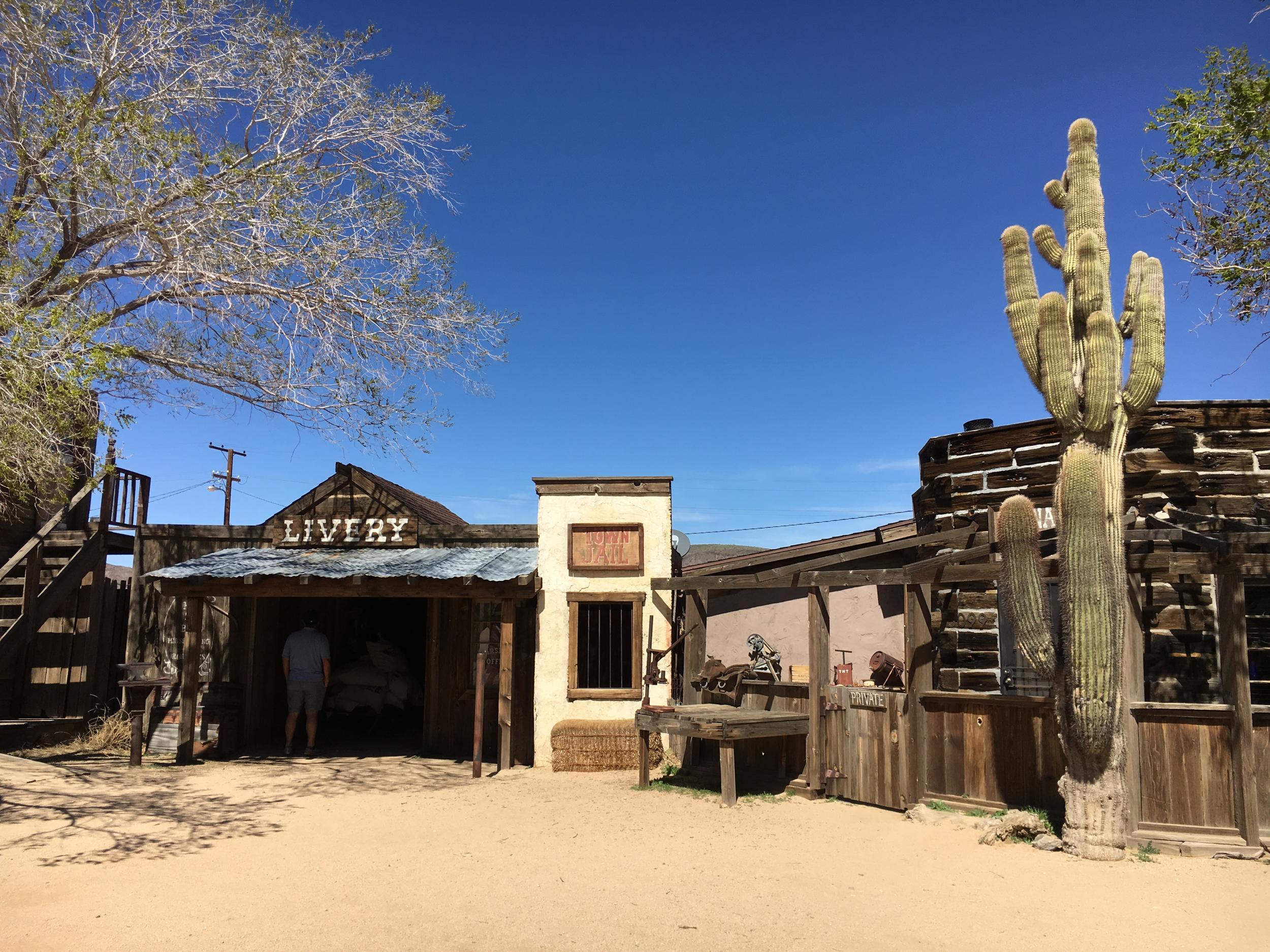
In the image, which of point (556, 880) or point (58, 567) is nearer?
point (556, 880)

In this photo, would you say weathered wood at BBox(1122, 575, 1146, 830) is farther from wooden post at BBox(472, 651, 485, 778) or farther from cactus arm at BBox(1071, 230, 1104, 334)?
wooden post at BBox(472, 651, 485, 778)

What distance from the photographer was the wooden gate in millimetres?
8594

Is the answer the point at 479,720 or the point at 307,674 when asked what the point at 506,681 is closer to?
the point at 479,720

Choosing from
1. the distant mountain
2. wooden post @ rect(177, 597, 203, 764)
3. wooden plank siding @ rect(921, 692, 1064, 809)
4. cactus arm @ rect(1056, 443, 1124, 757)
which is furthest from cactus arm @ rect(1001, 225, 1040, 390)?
the distant mountain

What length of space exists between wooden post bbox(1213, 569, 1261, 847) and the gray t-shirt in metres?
10.2

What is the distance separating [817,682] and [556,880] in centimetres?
383

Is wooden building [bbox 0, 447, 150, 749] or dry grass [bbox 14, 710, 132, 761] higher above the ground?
wooden building [bbox 0, 447, 150, 749]

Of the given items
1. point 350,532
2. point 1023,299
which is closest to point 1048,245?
point 1023,299

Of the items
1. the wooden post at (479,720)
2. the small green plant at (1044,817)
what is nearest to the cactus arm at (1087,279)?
the small green plant at (1044,817)

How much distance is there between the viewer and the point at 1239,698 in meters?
6.90

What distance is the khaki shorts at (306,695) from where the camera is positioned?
12.5 meters

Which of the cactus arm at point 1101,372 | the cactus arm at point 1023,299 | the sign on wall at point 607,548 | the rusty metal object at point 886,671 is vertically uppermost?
the cactus arm at point 1023,299

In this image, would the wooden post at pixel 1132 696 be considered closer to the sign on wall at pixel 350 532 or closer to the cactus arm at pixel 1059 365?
the cactus arm at pixel 1059 365

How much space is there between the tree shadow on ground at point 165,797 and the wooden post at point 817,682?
407 cm
